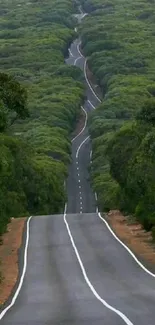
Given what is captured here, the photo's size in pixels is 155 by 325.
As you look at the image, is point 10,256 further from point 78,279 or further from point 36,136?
point 36,136

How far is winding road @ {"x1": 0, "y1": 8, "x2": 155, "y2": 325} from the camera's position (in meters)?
19.7

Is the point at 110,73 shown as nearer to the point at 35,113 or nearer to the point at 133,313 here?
the point at 35,113

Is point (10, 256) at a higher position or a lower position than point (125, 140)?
higher

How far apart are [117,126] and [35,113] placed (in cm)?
2455

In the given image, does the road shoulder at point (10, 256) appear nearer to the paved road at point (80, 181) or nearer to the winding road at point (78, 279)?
the winding road at point (78, 279)

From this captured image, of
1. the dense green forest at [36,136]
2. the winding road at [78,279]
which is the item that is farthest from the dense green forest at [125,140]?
the dense green forest at [36,136]

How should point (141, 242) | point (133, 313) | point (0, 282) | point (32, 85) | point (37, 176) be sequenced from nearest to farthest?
point (133, 313) → point (0, 282) → point (141, 242) → point (37, 176) → point (32, 85)

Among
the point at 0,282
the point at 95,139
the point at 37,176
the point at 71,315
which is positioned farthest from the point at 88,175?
the point at 71,315

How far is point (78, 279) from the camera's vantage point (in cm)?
2898

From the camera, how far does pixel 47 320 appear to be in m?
19.2

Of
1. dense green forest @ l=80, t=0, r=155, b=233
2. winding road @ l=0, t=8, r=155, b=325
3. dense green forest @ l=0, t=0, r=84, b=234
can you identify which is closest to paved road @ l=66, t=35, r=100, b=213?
dense green forest @ l=80, t=0, r=155, b=233

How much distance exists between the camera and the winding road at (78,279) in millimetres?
19656

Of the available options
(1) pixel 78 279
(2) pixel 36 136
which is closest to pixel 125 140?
(1) pixel 78 279

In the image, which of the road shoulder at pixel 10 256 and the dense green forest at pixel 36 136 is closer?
the road shoulder at pixel 10 256
